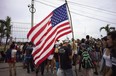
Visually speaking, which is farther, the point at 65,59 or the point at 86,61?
the point at 86,61

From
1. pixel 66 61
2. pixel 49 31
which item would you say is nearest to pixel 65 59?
pixel 66 61

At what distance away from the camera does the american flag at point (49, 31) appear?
23.1ft

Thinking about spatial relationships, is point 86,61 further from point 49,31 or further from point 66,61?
point 49,31

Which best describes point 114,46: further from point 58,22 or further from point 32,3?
point 32,3

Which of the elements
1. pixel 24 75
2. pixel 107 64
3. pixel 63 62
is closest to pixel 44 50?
pixel 63 62

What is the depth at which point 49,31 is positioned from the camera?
713cm

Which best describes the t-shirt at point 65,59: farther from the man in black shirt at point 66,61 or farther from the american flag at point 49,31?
the american flag at point 49,31

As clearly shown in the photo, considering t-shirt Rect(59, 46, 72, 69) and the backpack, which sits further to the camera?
the backpack

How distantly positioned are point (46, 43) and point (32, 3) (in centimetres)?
1676

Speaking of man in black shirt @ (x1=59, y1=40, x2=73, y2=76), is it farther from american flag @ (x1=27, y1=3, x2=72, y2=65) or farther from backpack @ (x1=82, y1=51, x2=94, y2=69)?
backpack @ (x1=82, y1=51, x2=94, y2=69)

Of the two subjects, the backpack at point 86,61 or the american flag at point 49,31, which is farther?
the backpack at point 86,61

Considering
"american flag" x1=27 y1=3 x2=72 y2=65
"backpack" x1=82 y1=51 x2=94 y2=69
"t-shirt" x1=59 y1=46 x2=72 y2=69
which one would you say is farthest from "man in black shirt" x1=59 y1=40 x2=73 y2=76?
"backpack" x1=82 y1=51 x2=94 y2=69

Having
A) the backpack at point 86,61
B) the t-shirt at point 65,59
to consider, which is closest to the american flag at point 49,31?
the t-shirt at point 65,59

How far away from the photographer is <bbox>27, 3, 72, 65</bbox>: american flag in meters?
7.03
